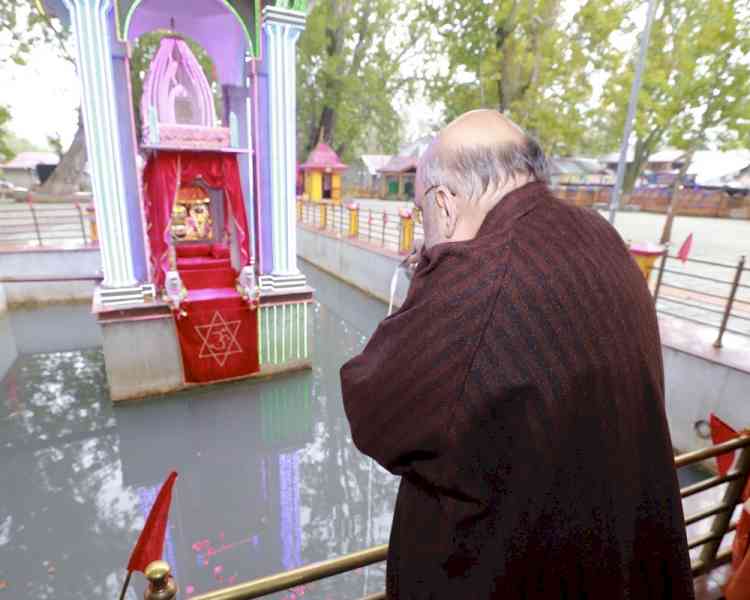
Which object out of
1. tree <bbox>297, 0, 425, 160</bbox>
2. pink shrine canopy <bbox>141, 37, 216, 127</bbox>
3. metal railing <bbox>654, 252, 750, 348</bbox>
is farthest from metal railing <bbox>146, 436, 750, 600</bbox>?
tree <bbox>297, 0, 425, 160</bbox>

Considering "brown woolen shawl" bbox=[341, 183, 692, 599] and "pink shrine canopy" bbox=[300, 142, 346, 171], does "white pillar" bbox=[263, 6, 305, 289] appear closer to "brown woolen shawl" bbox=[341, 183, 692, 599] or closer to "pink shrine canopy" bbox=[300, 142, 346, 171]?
"brown woolen shawl" bbox=[341, 183, 692, 599]

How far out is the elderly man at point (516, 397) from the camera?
0.71 meters

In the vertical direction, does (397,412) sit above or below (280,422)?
above

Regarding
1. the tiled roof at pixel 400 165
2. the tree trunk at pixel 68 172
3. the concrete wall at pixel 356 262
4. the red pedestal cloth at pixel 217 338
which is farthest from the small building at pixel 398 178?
the red pedestal cloth at pixel 217 338

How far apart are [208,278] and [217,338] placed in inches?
32.9

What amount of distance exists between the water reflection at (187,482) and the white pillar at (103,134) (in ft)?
5.34

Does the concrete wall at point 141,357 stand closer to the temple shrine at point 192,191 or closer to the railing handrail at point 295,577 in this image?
the temple shrine at point 192,191

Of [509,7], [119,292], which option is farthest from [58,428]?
[509,7]

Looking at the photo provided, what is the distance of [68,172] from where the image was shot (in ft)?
66.7

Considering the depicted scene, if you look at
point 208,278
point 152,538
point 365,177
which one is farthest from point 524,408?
point 365,177

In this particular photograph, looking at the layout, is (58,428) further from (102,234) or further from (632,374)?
(632,374)

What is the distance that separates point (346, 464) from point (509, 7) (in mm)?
8868

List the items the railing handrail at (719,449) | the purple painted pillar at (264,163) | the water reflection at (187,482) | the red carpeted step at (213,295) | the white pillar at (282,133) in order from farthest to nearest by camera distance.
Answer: the red carpeted step at (213,295) < the purple painted pillar at (264,163) < the white pillar at (282,133) < the water reflection at (187,482) < the railing handrail at (719,449)

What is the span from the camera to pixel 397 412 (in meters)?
0.77
